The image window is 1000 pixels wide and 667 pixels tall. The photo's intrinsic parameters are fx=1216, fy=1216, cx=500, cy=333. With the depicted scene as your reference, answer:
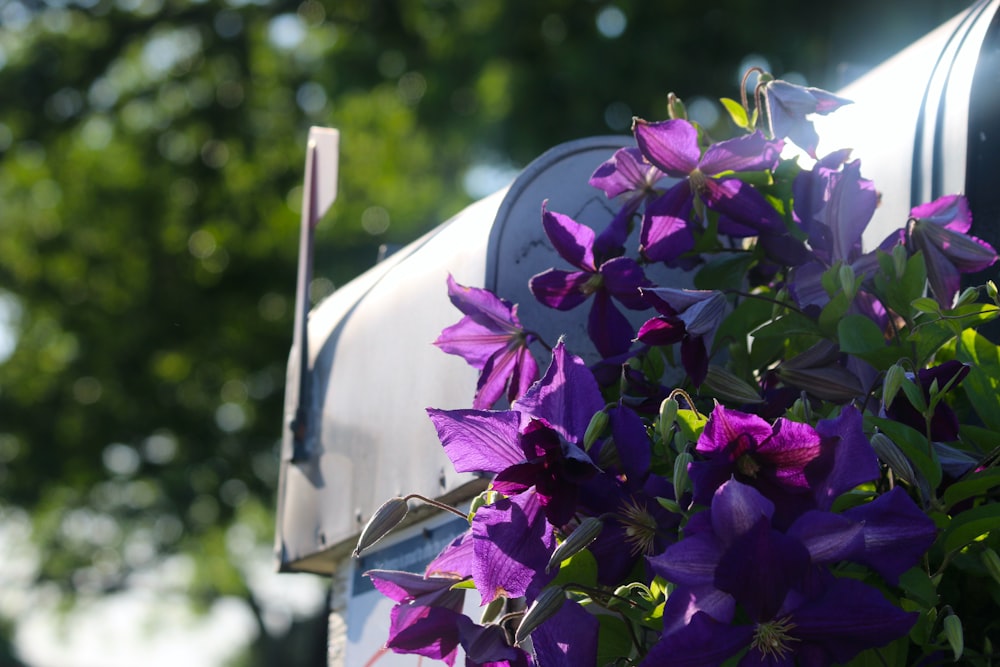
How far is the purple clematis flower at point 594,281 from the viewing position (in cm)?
127

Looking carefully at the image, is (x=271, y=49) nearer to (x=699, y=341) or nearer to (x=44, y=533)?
(x=44, y=533)

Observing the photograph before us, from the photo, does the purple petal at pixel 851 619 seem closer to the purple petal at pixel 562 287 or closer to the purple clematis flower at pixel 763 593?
the purple clematis flower at pixel 763 593

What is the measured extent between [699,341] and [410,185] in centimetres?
1133

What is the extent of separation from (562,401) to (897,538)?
293mm

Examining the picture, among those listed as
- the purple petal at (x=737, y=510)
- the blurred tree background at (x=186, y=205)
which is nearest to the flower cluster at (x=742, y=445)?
the purple petal at (x=737, y=510)

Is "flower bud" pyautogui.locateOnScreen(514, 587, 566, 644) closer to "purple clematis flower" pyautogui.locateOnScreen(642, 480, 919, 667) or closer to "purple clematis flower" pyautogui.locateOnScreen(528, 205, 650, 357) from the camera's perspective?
"purple clematis flower" pyautogui.locateOnScreen(642, 480, 919, 667)

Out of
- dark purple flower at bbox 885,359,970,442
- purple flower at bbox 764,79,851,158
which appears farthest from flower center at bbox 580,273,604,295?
dark purple flower at bbox 885,359,970,442

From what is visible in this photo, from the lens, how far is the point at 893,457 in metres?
0.98

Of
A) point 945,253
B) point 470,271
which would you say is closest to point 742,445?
point 945,253

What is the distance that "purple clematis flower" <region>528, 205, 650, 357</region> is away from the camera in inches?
49.9

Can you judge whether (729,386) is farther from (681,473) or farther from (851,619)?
(851,619)

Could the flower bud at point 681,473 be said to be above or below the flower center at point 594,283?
below

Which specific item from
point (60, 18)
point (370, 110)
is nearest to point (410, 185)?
point (370, 110)

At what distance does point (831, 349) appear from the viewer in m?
1.17
